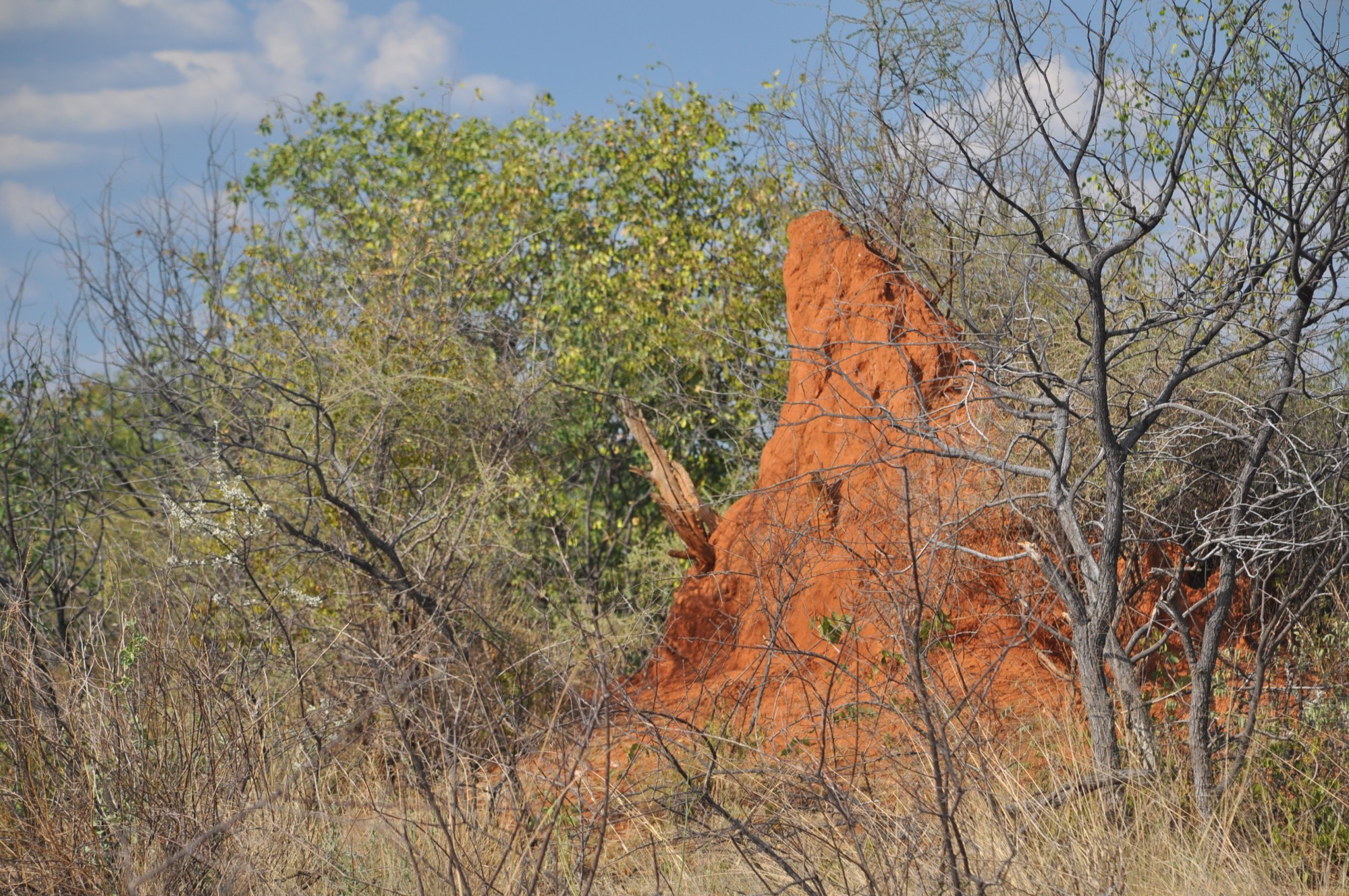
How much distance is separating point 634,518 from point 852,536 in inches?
227

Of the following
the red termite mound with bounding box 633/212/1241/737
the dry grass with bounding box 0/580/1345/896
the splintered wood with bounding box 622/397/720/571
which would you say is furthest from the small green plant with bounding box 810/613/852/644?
the dry grass with bounding box 0/580/1345/896

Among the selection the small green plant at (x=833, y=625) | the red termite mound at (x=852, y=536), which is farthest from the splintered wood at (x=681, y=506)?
the small green plant at (x=833, y=625)

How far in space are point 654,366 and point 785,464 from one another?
4.45 metres

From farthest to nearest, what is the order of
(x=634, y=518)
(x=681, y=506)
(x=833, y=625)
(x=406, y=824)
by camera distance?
(x=634, y=518) → (x=681, y=506) → (x=833, y=625) → (x=406, y=824)

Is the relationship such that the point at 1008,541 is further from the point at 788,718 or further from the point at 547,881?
the point at 547,881

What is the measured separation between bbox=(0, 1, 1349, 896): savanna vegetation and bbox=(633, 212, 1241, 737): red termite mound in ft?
1.01

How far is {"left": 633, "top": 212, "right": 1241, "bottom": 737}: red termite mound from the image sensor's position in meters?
6.40

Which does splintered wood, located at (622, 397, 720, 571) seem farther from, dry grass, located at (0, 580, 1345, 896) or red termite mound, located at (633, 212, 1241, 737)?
dry grass, located at (0, 580, 1345, 896)

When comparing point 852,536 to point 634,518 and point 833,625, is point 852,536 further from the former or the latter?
point 634,518

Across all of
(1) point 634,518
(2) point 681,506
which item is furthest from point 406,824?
(1) point 634,518

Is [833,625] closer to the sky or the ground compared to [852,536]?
closer to the ground

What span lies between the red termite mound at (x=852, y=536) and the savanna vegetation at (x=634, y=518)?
1.01 feet

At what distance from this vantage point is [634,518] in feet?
41.8

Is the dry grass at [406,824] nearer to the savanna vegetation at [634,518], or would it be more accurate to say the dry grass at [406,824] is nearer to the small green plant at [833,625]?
the savanna vegetation at [634,518]
